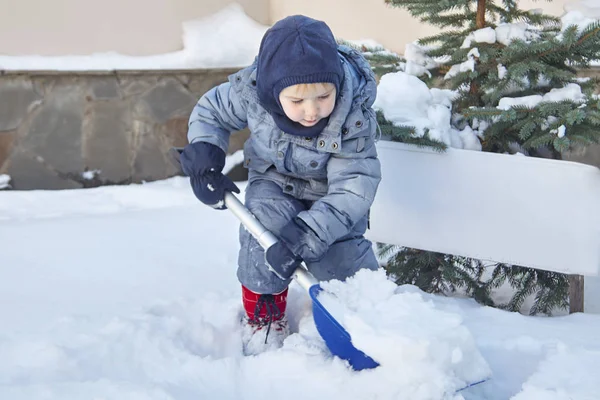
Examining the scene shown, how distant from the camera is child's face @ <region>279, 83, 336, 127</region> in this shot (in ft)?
5.90

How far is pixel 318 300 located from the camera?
1.79m

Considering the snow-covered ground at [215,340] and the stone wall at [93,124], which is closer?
the snow-covered ground at [215,340]

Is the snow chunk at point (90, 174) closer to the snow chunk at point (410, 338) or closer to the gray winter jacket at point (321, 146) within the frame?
the gray winter jacket at point (321, 146)

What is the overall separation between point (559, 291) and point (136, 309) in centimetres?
140

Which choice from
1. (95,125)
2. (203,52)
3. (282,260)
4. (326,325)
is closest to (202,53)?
(203,52)

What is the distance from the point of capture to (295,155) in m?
1.98

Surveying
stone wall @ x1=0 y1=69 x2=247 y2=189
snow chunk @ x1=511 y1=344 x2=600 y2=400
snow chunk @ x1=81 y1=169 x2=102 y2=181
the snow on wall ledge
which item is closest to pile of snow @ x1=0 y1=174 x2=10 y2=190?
stone wall @ x1=0 y1=69 x2=247 y2=189

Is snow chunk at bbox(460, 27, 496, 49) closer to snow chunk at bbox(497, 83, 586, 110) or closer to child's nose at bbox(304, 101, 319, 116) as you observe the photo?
snow chunk at bbox(497, 83, 586, 110)

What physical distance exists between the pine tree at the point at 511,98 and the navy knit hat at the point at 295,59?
20.7 inches

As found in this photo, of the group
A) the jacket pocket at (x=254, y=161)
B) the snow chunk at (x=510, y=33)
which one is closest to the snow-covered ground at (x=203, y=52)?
the snow chunk at (x=510, y=33)

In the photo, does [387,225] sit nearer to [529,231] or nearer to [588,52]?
[529,231]

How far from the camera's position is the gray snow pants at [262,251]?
2039 millimetres

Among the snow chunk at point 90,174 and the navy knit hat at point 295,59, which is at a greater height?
the navy knit hat at point 295,59

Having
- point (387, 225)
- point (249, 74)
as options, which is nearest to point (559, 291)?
point (387, 225)
